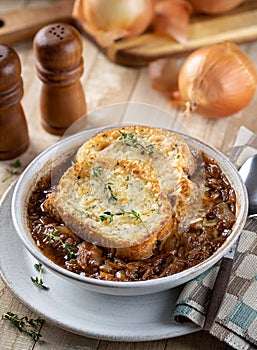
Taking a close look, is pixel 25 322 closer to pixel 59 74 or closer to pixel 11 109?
pixel 11 109

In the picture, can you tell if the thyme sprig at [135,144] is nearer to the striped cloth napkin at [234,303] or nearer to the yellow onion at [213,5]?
the striped cloth napkin at [234,303]

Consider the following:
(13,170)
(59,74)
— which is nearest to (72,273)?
(13,170)

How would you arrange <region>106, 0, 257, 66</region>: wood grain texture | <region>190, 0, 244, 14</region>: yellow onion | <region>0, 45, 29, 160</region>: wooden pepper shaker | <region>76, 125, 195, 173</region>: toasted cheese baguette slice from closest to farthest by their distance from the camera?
<region>76, 125, 195, 173</region>: toasted cheese baguette slice < <region>0, 45, 29, 160</region>: wooden pepper shaker < <region>106, 0, 257, 66</region>: wood grain texture < <region>190, 0, 244, 14</region>: yellow onion

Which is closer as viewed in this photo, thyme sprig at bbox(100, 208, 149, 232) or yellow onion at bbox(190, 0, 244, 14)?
thyme sprig at bbox(100, 208, 149, 232)

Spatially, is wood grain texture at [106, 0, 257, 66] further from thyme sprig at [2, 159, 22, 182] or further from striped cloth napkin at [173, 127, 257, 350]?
striped cloth napkin at [173, 127, 257, 350]

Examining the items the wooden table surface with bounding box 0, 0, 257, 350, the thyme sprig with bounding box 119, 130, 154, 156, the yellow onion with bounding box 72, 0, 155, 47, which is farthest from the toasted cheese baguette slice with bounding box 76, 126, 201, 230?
the yellow onion with bounding box 72, 0, 155, 47

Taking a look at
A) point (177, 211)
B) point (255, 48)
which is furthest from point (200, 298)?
point (255, 48)
